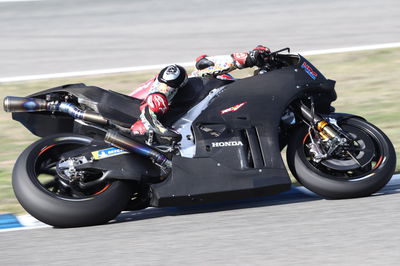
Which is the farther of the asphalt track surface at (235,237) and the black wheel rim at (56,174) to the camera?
the black wheel rim at (56,174)

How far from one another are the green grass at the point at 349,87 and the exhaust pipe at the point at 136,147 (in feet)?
5.99

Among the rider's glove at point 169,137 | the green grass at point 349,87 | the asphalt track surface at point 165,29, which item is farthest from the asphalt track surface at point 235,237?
the asphalt track surface at point 165,29

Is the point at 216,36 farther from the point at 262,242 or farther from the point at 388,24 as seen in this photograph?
the point at 262,242

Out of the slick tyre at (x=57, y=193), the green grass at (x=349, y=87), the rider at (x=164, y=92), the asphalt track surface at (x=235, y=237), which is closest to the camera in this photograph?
the asphalt track surface at (x=235, y=237)

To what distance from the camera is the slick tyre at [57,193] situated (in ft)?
18.0

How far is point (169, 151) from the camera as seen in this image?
232 inches

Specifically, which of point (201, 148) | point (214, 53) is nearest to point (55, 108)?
point (201, 148)

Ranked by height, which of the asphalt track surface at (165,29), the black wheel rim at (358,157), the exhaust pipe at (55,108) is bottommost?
the asphalt track surface at (165,29)

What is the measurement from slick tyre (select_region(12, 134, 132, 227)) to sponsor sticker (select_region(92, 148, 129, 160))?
0.16 metres

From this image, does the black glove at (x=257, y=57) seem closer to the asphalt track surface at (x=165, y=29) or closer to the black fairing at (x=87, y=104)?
the black fairing at (x=87, y=104)

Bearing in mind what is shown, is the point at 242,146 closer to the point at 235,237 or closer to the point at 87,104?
the point at 235,237

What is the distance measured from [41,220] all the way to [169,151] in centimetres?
101

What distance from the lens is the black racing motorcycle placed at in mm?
5680

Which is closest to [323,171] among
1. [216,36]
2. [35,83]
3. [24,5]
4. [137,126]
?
[137,126]
